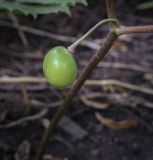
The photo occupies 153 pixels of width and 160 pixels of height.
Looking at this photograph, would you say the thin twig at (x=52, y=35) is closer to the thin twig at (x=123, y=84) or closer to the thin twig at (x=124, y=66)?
the thin twig at (x=124, y=66)

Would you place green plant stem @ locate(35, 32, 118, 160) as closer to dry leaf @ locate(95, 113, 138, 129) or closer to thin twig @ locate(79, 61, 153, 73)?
dry leaf @ locate(95, 113, 138, 129)

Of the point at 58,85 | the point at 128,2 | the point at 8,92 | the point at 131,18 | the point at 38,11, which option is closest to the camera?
the point at 58,85

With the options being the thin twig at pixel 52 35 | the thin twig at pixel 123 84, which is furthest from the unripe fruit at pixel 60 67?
the thin twig at pixel 52 35

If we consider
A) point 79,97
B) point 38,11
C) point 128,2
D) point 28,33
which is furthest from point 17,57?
point 128,2

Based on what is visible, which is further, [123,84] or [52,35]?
[52,35]

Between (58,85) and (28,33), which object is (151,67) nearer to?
(28,33)

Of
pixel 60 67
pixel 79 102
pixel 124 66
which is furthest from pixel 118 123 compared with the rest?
pixel 60 67

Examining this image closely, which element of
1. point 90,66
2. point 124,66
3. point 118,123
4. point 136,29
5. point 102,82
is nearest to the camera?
point 136,29

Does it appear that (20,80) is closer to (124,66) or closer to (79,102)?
(79,102)
